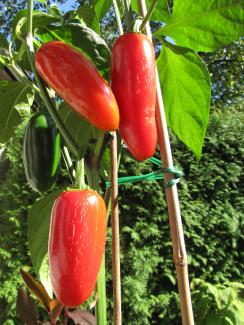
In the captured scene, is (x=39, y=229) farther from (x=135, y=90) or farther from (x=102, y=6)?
(x=102, y=6)

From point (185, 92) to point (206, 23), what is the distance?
104mm

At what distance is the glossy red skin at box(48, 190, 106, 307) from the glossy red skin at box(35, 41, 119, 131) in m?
0.08

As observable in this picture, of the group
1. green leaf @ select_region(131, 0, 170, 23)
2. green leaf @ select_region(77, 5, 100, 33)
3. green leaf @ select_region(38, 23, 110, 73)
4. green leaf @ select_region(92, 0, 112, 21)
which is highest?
green leaf @ select_region(92, 0, 112, 21)

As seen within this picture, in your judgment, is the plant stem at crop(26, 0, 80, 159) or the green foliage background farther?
the green foliage background

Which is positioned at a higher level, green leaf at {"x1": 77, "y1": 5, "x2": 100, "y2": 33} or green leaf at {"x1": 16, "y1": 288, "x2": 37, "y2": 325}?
green leaf at {"x1": 77, "y1": 5, "x2": 100, "y2": 33}

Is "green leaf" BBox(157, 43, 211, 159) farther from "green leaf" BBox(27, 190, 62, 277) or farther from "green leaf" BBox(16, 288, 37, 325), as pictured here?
"green leaf" BBox(16, 288, 37, 325)

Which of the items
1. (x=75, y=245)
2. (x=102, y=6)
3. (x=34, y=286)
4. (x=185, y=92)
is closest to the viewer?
(x=75, y=245)

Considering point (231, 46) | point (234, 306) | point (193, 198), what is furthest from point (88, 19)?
point (231, 46)

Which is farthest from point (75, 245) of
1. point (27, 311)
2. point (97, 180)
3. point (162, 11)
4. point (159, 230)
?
point (159, 230)

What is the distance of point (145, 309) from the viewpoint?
273 cm

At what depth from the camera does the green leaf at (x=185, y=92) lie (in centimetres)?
68

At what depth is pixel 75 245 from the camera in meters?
0.47

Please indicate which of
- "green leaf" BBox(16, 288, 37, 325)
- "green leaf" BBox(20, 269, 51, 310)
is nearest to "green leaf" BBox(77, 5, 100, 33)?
"green leaf" BBox(20, 269, 51, 310)

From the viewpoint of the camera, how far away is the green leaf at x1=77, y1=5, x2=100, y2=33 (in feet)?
2.50
